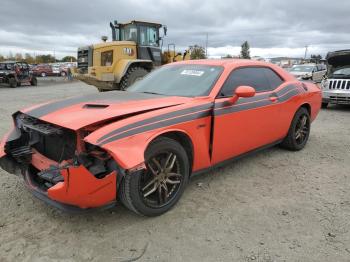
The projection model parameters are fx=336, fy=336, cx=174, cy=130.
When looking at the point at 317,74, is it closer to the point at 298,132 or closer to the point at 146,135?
the point at 298,132

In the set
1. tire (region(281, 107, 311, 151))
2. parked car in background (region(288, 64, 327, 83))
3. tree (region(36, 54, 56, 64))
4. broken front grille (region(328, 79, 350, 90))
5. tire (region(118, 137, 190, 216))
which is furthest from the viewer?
tree (region(36, 54, 56, 64))

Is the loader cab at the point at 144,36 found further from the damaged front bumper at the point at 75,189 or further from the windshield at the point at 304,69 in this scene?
the windshield at the point at 304,69

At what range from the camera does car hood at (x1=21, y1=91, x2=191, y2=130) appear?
3023 mm

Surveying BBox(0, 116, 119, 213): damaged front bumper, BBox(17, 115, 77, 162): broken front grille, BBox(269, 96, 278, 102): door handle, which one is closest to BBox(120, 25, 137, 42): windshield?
BBox(269, 96, 278, 102): door handle

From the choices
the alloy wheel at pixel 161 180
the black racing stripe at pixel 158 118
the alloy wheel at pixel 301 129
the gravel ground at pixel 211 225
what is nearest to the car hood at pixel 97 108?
the black racing stripe at pixel 158 118

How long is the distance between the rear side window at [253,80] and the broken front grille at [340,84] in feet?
19.7

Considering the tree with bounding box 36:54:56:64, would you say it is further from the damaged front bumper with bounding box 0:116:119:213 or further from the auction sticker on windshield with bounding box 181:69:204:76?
the damaged front bumper with bounding box 0:116:119:213

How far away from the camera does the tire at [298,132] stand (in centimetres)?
532

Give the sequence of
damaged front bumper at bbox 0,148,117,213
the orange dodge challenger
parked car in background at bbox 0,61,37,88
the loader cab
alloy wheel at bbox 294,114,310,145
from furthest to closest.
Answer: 1. parked car in background at bbox 0,61,37,88
2. the loader cab
3. alloy wheel at bbox 294,114,310,145
4. the orange dodge challenger
5. damaged front bumper at bbox 0,148,117,213

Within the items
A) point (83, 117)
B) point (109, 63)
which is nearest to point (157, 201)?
point (83, 117)

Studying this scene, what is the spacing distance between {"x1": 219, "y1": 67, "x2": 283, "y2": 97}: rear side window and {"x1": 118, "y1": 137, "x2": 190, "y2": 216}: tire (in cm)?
103

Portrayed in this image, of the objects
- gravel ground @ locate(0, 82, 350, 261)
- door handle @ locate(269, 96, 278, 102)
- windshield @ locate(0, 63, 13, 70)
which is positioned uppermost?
door handle @ locate(269, 96, 278, 102)

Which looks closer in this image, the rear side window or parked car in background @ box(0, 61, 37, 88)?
the rear side window

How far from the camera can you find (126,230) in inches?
121
